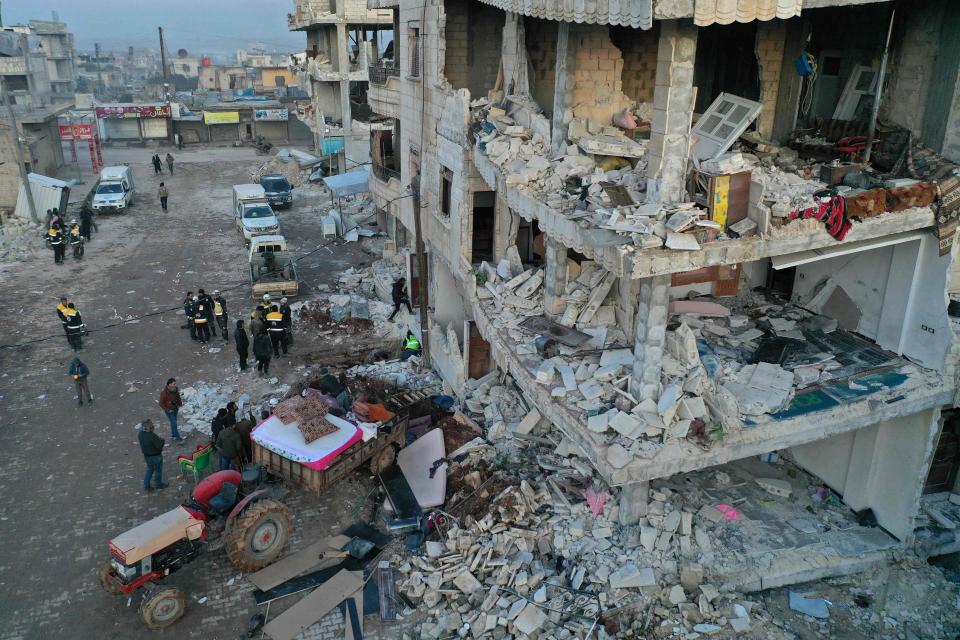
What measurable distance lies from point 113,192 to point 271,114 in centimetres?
2414

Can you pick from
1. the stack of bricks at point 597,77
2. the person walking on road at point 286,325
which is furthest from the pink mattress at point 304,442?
the stack of bricks at point 597,77

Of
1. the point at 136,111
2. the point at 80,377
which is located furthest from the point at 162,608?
the point at 136,111

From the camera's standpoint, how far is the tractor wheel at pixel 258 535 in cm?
1123

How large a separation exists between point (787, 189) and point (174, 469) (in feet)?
41.2

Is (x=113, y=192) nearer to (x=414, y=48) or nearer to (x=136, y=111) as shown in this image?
(x=414, y=48)

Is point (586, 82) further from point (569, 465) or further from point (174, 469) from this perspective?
point (174, 469)

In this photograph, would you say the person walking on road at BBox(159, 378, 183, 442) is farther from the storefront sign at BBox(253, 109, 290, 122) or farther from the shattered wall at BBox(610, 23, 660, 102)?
the storefront sign at BBox(253, 109, 290, 122)

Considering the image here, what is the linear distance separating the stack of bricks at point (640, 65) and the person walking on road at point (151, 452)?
38.9 ft

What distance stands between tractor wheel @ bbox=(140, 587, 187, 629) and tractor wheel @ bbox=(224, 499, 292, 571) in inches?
38.6

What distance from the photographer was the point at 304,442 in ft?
41.3

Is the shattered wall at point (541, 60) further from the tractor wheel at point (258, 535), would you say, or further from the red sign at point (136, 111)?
the red sign at point (136, 111)

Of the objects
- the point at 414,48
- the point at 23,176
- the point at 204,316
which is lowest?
the point at 204,316

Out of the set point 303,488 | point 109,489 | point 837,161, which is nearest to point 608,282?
point 837,161

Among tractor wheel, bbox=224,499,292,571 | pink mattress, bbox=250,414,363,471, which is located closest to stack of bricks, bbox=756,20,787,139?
pink mattress, bbox=250,414,363,471
